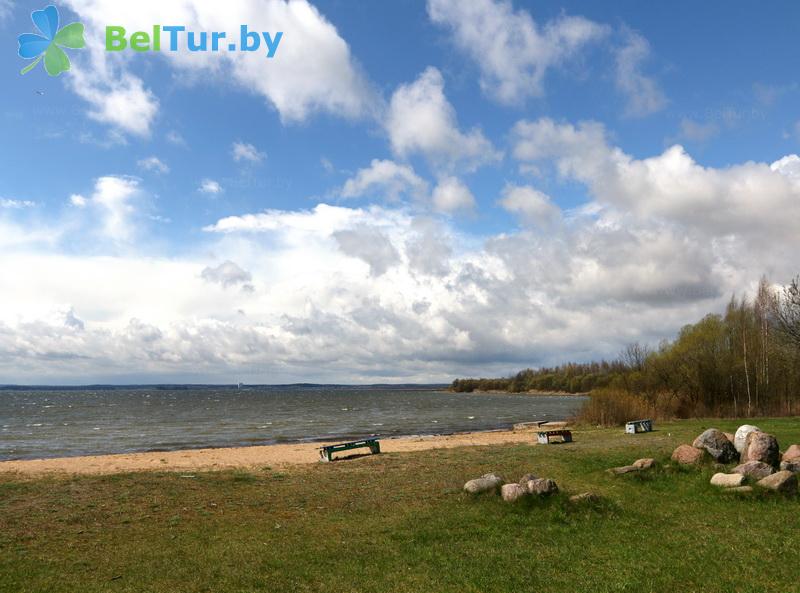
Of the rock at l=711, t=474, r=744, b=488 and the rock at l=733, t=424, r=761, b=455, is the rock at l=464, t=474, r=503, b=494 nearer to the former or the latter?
the rock at l=711, t=474, r=744, b=488

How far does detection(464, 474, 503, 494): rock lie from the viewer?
42.5 ft

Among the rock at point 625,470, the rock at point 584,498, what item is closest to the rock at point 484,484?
the rock at point 584,498

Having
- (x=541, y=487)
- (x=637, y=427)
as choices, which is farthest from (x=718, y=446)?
(x=637, y=427)

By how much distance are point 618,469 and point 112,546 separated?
11.4 meters

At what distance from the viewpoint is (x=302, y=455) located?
2653cm

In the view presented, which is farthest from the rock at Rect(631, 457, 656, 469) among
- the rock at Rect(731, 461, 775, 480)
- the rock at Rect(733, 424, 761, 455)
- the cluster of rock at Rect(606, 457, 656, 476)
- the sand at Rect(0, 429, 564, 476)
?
the sand at Rect(0, 429, 564, 476)

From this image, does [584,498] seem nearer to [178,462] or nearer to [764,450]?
[764,450]

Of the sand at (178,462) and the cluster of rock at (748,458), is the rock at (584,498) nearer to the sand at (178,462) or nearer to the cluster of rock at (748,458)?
the cluster of rock at (748,458)

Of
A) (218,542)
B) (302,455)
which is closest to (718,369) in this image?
(302,455)

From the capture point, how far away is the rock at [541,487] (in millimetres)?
11992

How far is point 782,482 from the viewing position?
12016 mm

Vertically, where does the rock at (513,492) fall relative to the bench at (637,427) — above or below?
above

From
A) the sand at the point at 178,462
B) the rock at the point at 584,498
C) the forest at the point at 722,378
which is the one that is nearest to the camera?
the rock at the point at 584,498

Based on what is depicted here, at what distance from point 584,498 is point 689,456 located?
474 cm
